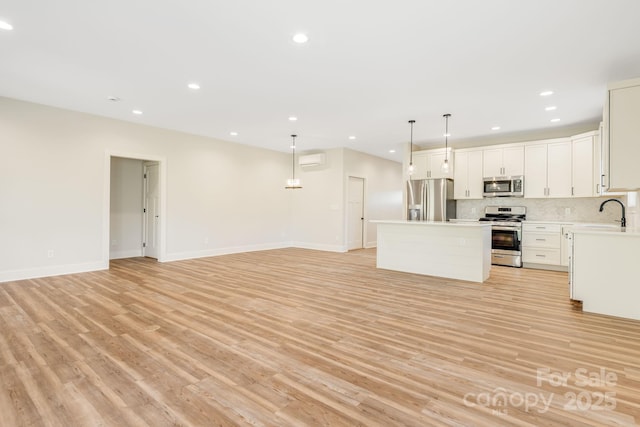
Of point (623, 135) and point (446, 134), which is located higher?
point (446, 134)

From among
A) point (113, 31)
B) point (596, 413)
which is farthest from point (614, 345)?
point (113, 31)

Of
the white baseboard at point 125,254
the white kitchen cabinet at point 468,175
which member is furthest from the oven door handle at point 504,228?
the white baseboard at point 125,254

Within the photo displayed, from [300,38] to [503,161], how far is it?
5689 millimetres

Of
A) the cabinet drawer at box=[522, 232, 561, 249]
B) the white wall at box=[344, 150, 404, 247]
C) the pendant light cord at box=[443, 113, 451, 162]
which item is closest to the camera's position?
the pendant light cord at box=[443, 113, 451, 162]

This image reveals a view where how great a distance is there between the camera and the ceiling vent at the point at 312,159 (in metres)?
8.84

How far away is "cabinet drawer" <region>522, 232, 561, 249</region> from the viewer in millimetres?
6129

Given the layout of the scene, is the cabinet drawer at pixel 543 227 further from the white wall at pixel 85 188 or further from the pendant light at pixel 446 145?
the white wall at pixel 85 188

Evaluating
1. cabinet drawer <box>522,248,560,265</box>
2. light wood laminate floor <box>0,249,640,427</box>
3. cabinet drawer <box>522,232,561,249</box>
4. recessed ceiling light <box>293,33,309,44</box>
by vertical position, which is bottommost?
light wood laminate floor <box>0,249,640,427</box>

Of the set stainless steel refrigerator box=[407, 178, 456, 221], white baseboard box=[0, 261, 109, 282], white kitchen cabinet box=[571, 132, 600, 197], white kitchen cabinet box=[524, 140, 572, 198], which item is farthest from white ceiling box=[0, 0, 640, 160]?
white baseboard box=[0, 261, 109, 282]

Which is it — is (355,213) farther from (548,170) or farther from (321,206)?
(548,170)

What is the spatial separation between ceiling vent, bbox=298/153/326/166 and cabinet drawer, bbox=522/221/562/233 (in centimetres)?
511

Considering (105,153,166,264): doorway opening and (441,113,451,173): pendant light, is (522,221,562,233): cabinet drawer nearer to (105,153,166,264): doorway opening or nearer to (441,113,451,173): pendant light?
(441,113,451,173): pendant light

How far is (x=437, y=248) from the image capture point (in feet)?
18.1

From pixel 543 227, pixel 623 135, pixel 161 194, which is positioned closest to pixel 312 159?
pixel 161 194
